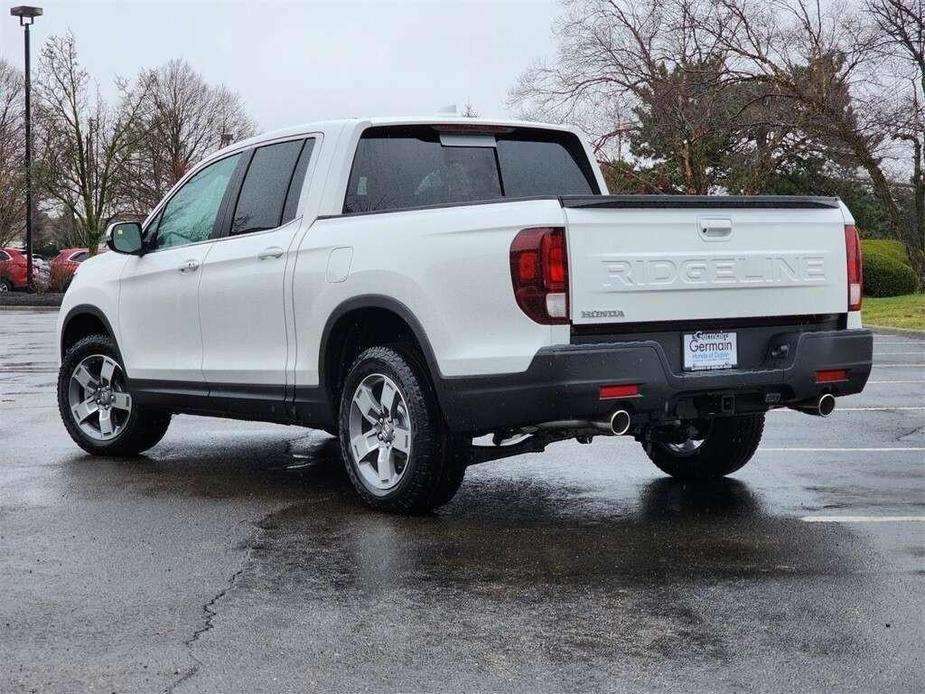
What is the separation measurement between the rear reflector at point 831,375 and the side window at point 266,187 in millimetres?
2912

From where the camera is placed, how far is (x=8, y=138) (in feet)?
169

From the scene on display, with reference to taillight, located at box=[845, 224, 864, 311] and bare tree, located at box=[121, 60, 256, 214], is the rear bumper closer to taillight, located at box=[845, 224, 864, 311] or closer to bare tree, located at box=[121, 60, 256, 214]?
taillight, located at box=[845, 224, 864, 311]

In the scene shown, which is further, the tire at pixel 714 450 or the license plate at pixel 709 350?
the tire at pixel 714 450

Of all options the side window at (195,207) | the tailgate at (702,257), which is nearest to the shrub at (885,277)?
the side window at (195,207)

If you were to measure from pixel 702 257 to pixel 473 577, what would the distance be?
1.89 m

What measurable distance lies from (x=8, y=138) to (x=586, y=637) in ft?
168

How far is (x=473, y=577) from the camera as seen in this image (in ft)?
17.3

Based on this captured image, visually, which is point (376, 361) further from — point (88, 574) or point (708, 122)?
point (708, 122)

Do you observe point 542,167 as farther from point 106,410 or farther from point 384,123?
point 106,410

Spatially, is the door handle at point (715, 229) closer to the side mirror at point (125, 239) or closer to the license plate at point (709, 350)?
the license plate at point (709, 350)

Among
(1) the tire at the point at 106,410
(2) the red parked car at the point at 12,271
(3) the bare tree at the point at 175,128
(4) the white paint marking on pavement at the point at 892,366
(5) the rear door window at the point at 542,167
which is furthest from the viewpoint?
(3) the bare tree at the point at 175,128

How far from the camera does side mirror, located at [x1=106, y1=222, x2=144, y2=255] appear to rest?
8258 mm

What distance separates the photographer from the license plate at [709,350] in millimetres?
6113

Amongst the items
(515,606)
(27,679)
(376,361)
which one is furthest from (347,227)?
(27,679)
